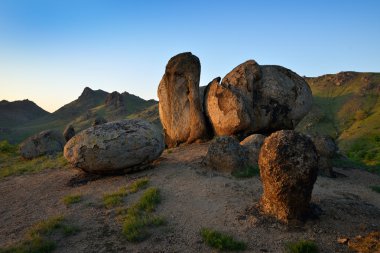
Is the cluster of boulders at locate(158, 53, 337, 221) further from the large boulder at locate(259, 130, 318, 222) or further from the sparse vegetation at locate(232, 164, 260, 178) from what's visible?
the large boulder at locate(259, 130, 318, 222)

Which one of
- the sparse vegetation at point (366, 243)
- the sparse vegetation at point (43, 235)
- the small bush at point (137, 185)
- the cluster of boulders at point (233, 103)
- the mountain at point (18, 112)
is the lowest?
the sparse vegetation at point (366, 243)

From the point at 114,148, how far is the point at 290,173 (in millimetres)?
9509

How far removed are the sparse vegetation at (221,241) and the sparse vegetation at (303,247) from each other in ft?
4.11

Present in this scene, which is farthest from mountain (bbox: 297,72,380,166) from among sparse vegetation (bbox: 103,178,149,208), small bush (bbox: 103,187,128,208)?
small bush (bbox: 103,187,128,208)

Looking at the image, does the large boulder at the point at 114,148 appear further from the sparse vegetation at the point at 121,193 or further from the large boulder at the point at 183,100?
the large boulder at the point at 183,100

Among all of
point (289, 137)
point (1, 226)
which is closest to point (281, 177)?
point (289, 137)

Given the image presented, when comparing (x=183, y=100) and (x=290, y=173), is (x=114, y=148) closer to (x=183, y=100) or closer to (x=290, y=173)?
(x=290, y=173)

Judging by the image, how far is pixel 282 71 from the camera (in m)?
27.1

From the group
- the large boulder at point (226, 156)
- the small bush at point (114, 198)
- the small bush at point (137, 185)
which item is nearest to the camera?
the small bush at point (114, 198)

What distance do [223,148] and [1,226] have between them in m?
9.95

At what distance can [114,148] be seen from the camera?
1823 cm

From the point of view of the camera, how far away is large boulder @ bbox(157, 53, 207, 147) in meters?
26.3

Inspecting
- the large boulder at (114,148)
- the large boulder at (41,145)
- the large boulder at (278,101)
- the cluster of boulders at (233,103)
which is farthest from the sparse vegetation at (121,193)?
the large boulder at (41,145)

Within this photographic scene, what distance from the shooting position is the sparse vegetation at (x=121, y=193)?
14.6 metres
